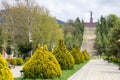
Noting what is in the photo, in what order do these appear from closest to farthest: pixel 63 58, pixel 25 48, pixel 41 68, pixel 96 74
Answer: pixel 41 68, pixel 96 74, pixel 63 58, pixel 25 48

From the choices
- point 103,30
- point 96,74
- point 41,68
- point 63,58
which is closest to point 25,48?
point 63,58

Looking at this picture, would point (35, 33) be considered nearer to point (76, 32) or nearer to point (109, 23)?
Answer: point (76, 32)

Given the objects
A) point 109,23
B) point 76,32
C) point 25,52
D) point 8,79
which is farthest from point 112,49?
point 109,23

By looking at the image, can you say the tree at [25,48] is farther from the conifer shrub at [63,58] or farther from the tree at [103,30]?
the tree at [103,30]

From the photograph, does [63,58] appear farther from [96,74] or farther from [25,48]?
[25,48]

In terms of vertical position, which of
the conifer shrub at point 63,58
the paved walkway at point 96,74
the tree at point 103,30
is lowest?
the paved walkway at point 96,74

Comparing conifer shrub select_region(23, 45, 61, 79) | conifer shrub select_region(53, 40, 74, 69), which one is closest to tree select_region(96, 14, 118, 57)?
conifer shrub select_region(53, 40, 74, 69)

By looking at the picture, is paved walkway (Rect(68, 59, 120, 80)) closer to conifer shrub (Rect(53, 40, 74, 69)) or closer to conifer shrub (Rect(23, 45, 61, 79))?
conifer shrub (Rect(53, 40, 74, 69))

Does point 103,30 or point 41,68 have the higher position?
point 103,30

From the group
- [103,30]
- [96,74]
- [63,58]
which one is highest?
[103,30]

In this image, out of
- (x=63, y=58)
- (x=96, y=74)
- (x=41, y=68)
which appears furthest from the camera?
(x=63, y=58)

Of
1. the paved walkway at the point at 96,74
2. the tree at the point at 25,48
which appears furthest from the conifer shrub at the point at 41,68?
the tree at the point at 25,48

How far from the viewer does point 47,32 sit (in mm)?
64688

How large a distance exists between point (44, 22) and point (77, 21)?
76.7m
